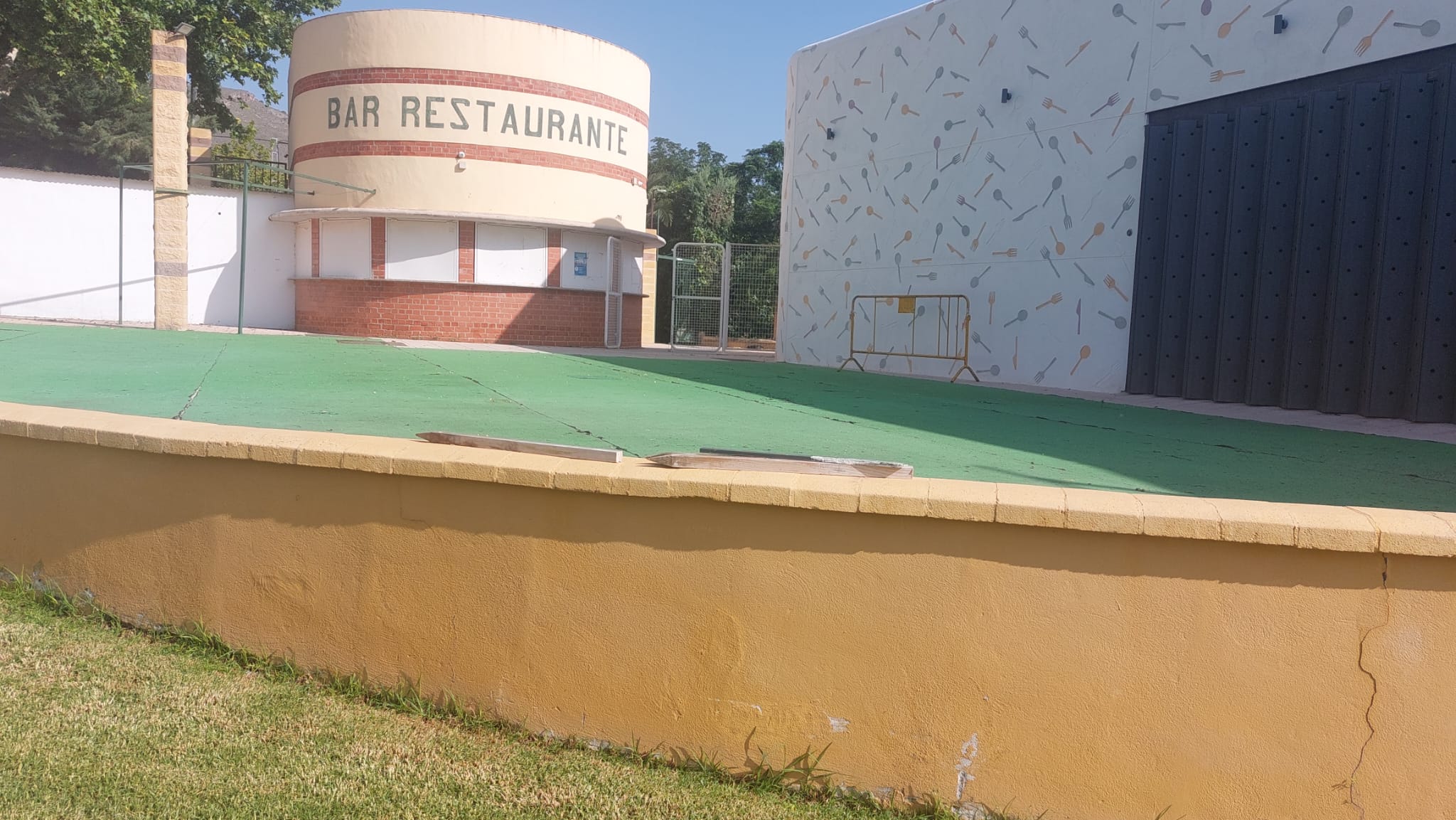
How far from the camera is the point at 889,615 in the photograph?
9.88ft

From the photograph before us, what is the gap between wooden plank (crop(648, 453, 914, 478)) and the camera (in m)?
3.28

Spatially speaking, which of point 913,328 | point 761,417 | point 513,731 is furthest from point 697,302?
point 513,731

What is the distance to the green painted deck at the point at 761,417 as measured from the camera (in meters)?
5.48

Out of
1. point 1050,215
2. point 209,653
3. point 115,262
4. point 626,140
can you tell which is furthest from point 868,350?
point 115,262

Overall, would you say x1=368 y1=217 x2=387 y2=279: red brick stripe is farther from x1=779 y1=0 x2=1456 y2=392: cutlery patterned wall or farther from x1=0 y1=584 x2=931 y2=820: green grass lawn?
x1=0 y1=584 x2=931 y2=820: green grass lawn

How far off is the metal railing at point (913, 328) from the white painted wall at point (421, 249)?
9.16 m

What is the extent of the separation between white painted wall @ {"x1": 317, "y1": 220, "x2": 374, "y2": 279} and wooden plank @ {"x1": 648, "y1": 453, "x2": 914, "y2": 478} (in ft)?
63.8

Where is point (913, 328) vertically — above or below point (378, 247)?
below

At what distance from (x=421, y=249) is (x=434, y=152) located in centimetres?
199

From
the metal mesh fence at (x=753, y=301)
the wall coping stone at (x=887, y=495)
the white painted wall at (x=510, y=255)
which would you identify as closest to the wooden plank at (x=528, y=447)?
the wall coping stone at (x=887, y=495)

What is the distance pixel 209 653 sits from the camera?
3662mm

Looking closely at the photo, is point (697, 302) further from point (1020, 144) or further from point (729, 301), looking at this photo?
point (1020, 144)

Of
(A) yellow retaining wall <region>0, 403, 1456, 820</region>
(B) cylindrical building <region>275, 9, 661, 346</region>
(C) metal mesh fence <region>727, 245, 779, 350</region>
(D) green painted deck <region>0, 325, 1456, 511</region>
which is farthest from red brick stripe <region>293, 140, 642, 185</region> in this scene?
(A) yellow retaining wall <region>0, 403, 1456, 820</region>

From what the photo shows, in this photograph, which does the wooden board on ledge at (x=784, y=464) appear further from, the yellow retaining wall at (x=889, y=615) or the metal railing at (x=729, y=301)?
the metal railing at (x=729, y=301)
